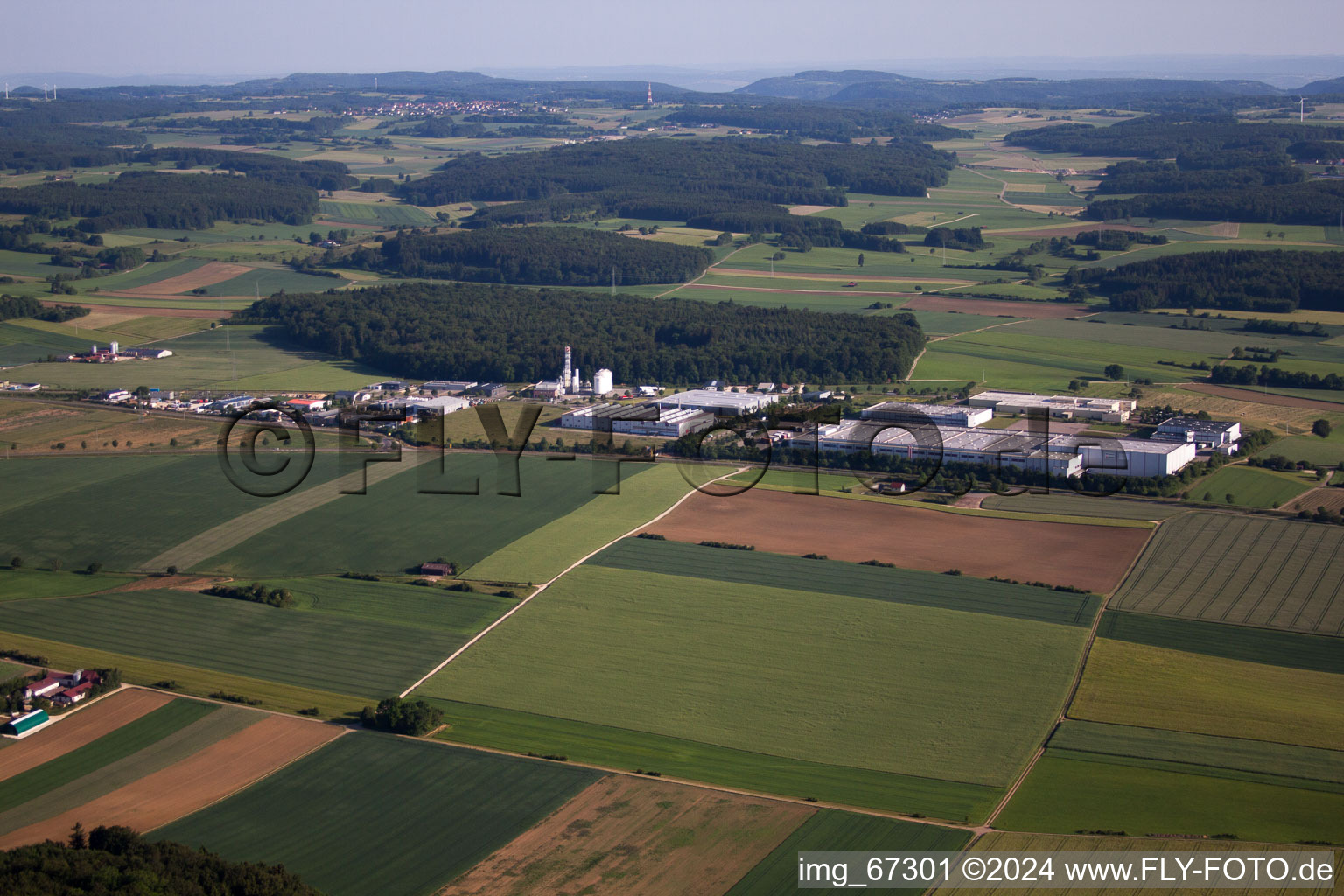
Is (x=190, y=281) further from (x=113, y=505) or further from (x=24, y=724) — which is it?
(x=24, y=724)

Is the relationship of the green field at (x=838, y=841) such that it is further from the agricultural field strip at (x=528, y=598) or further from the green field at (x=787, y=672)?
the agricultural field strip at (x=528, y=598)

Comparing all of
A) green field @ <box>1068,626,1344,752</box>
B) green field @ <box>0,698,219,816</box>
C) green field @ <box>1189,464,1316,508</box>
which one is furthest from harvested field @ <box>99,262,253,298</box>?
green field @ <box>1068,626,1344,752</box>

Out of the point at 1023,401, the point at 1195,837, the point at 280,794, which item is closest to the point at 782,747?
the point at 1195,837

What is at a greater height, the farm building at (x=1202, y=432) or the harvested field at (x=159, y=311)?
the harvested field at (x=159, y=311)

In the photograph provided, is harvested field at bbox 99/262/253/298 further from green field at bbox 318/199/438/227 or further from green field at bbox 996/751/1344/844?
green field at bbox 996/751/1344/844

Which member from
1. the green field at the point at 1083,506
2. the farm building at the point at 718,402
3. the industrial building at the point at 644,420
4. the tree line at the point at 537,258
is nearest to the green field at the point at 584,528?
the industrial building at the point at 644,420

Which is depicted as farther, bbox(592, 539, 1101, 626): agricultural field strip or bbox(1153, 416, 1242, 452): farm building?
bbox(1153, 416, 1242, 452): farm building

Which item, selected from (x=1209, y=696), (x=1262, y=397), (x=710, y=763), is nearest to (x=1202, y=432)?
(x=1262, y=397)
